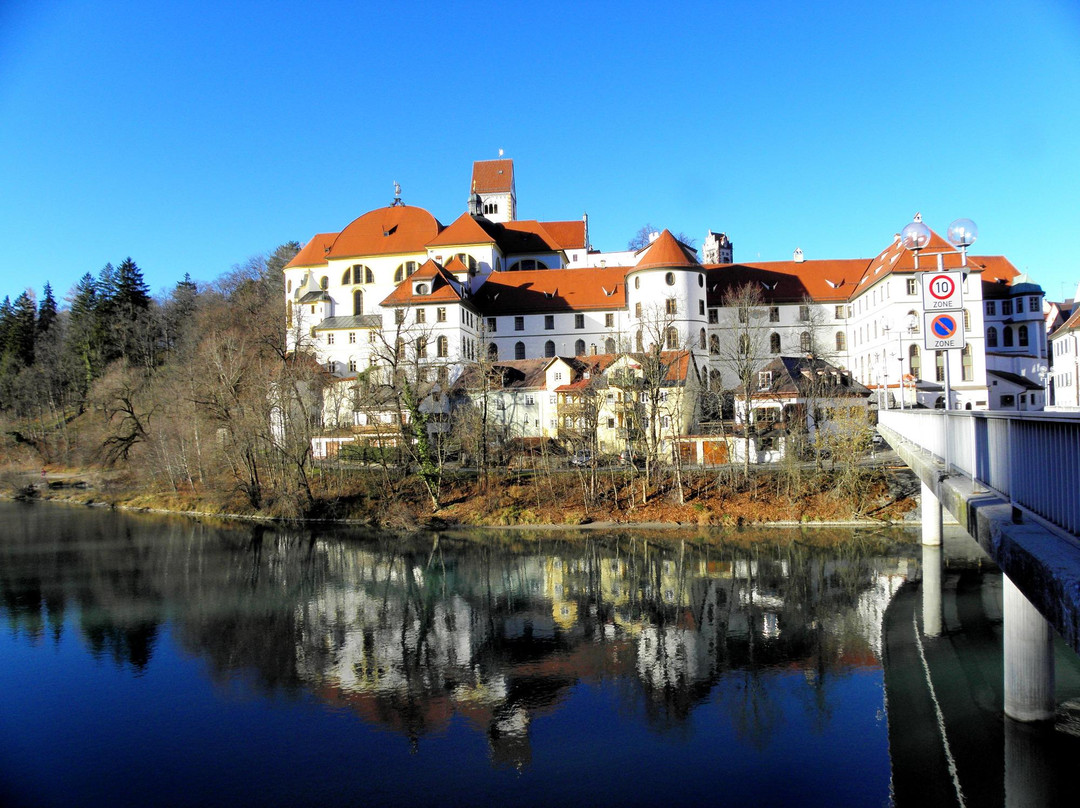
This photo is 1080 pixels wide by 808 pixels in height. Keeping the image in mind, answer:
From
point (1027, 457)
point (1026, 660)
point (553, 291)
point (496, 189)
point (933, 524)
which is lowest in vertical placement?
point (1026, 660)

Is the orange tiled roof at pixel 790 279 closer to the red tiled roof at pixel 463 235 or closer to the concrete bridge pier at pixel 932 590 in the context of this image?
the red tiled roof at pixel 463 235

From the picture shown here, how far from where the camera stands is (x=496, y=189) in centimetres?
9919

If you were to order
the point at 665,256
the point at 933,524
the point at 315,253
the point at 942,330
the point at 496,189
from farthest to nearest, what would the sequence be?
Result: the point at 496,189 → the point at 315,253 → the point at 665,256 → the point at 933,524 → the point at 942,330

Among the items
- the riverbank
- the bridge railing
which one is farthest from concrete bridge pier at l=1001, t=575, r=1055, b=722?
the riverbank

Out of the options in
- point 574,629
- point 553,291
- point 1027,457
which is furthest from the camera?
point 553,291

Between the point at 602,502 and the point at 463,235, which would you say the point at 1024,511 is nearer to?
the point at 602,502

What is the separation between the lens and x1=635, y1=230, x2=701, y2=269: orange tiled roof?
59.9 metres

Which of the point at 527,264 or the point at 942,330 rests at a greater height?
the point at 527,264

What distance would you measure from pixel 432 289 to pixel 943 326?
50331 millimetres

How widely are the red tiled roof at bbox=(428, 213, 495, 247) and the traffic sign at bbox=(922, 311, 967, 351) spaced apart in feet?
190

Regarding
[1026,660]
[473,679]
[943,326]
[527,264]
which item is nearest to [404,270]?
[527,264]

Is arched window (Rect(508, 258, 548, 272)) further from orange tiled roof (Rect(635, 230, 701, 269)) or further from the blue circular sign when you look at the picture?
the blue circular sign

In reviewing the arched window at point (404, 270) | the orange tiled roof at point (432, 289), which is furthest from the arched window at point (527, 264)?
the orange tiled roof at point (432, 289)

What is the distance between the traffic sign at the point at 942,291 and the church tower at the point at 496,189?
86765 mm
